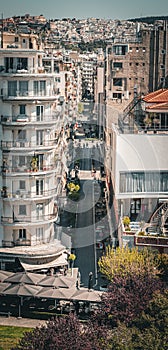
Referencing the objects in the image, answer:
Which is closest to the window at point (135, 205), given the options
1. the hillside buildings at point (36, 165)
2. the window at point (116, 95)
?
the hillside buildings at point (36, 165)

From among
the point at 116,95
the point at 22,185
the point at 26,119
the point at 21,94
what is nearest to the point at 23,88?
the point at 21,94

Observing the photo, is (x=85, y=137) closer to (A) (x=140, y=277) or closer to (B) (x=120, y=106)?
(B) (x=120, y=106)

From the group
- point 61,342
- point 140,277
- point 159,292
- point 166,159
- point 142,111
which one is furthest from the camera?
point 142,111

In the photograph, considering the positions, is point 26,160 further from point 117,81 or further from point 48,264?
point 117,81

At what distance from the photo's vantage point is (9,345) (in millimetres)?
17828

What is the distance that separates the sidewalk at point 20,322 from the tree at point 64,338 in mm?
3678

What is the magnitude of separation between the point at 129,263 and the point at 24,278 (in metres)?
3.18

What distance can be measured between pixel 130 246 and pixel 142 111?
10824 mm

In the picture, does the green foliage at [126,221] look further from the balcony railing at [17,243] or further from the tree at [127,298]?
the tree at [127,298]

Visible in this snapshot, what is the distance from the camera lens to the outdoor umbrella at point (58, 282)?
66.7ft

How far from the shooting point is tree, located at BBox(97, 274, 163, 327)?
16906 mm

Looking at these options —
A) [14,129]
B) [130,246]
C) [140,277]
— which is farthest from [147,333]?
[14,129]

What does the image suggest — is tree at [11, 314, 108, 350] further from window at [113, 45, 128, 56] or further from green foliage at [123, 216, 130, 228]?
window at [113, 45, 128, 56]

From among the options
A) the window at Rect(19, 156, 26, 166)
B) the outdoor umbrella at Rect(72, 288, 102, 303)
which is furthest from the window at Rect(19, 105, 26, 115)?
the outdoor umbrella at Rect(72, 288, 102, 303)
